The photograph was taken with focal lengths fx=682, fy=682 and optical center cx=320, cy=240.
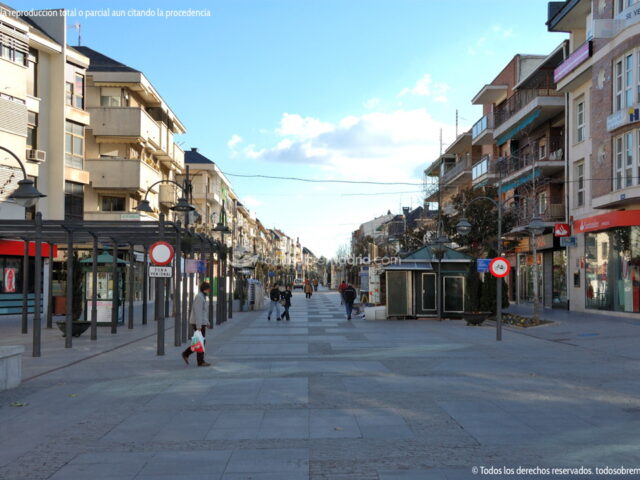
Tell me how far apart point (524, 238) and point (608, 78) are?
56.9 feet

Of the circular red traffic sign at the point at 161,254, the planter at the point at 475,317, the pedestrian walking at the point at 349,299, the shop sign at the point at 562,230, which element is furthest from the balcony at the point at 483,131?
the circular red traffic sign at the point at 161,254

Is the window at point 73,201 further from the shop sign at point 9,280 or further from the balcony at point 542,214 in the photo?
the balcony at point 542,214

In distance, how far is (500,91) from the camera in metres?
49.8

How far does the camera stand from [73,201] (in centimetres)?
3731


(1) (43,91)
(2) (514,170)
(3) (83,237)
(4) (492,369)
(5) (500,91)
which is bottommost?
(4) (492,369)

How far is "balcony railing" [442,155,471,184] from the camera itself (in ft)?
190

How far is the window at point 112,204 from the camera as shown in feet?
139

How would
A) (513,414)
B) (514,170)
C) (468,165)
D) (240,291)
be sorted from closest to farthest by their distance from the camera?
(513,414) → (240,291) → (514,170) → (468,165)

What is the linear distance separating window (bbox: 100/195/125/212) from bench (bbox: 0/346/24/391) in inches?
1267

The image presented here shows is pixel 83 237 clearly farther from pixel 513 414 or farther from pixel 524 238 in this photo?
pixel 524 238

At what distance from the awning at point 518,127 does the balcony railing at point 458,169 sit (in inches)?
359

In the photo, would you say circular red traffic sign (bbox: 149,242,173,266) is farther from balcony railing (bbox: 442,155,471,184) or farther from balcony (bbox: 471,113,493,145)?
balcony railing (bbox: 442,155,471,184)

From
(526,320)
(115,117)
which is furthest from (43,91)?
(526,320)

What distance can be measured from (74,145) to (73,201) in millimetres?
3051
